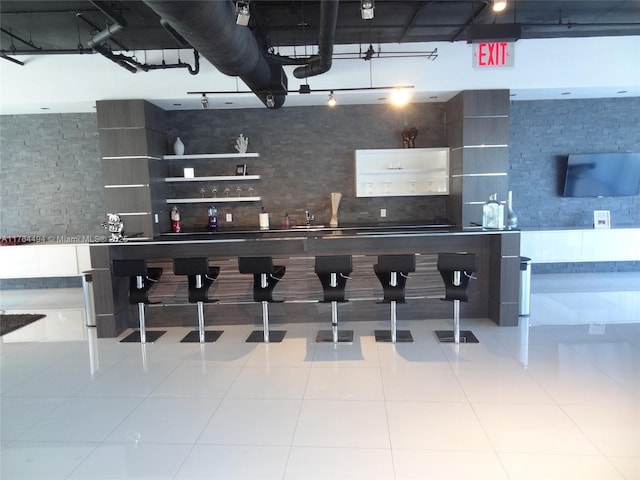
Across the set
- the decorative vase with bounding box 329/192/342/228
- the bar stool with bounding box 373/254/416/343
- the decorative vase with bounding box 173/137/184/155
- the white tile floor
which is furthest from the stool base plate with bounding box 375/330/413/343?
the decorative vase with bounding box 173/137/184/155

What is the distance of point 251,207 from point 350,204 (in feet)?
5.35

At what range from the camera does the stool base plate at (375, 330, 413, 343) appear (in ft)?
14.3

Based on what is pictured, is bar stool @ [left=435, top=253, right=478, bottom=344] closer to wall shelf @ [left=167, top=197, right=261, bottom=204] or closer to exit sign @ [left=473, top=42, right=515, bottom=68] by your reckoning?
exit sign @ [left=473, top=42, right=515, bottom=68]

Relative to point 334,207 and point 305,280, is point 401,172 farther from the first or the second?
point 305,280

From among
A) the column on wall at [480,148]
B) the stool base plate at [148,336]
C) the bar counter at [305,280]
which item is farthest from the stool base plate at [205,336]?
the column on wall at [480,148]

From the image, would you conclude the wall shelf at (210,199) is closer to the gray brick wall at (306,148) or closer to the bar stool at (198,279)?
the gray brick wall at (306,148)

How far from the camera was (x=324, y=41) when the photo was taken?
153 inches

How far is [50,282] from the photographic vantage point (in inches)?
292

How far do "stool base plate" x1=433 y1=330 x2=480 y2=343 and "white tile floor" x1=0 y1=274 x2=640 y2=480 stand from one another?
0.35ft

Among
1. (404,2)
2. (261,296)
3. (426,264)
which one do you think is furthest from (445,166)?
(261,296)

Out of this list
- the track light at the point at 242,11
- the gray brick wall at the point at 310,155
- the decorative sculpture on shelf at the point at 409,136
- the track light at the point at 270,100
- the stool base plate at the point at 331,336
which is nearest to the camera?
the track light at the point at 242,11

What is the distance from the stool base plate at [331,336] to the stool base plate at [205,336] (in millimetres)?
1163

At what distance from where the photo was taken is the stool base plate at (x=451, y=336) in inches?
170

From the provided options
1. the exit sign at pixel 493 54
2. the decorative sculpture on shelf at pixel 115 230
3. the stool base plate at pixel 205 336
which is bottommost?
the stool base plate at pixel 205 336
